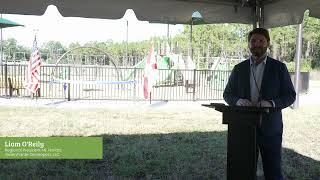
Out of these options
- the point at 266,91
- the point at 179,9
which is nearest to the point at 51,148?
the point at 179,9

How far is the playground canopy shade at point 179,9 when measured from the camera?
653 centimetres

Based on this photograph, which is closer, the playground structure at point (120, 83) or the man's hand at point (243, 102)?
the man's hand at point (243, 102)

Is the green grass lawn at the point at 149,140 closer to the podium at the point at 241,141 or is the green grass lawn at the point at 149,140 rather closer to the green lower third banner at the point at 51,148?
the green lower third banner at the point at 51,148

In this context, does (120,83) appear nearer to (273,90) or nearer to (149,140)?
(149,140)

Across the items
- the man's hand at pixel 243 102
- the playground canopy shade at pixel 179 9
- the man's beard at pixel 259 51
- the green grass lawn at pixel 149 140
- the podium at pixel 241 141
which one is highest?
the playground canopy shade at pixel 179 9

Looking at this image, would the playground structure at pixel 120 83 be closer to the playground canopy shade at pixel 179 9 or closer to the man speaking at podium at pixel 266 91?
the playground canopy shade at pixel 179 9

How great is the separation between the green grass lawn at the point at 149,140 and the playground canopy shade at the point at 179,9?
7.55 feet

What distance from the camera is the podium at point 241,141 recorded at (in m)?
3.75

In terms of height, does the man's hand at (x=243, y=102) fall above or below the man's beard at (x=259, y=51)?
below

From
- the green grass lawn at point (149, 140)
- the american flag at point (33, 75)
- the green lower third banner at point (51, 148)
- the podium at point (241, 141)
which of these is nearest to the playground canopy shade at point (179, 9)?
the green grass lawn at point (149, 140)

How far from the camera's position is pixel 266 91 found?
4242 mm

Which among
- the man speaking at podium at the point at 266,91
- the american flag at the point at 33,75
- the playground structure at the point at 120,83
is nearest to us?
the man speaking at podium at the point at 266,91

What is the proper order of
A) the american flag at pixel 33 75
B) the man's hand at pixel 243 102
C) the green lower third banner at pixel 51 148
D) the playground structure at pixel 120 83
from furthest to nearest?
the playground structure at pixel 120 83 < the american flag at pixel 33 75 < the green lower third banner at pixel 51 148 < the man's hand at pixel 243 102

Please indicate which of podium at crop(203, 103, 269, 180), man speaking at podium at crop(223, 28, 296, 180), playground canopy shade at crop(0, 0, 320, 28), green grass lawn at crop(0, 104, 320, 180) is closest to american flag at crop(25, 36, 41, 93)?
green grass lawn at crop(0, 104, 320, 180)
